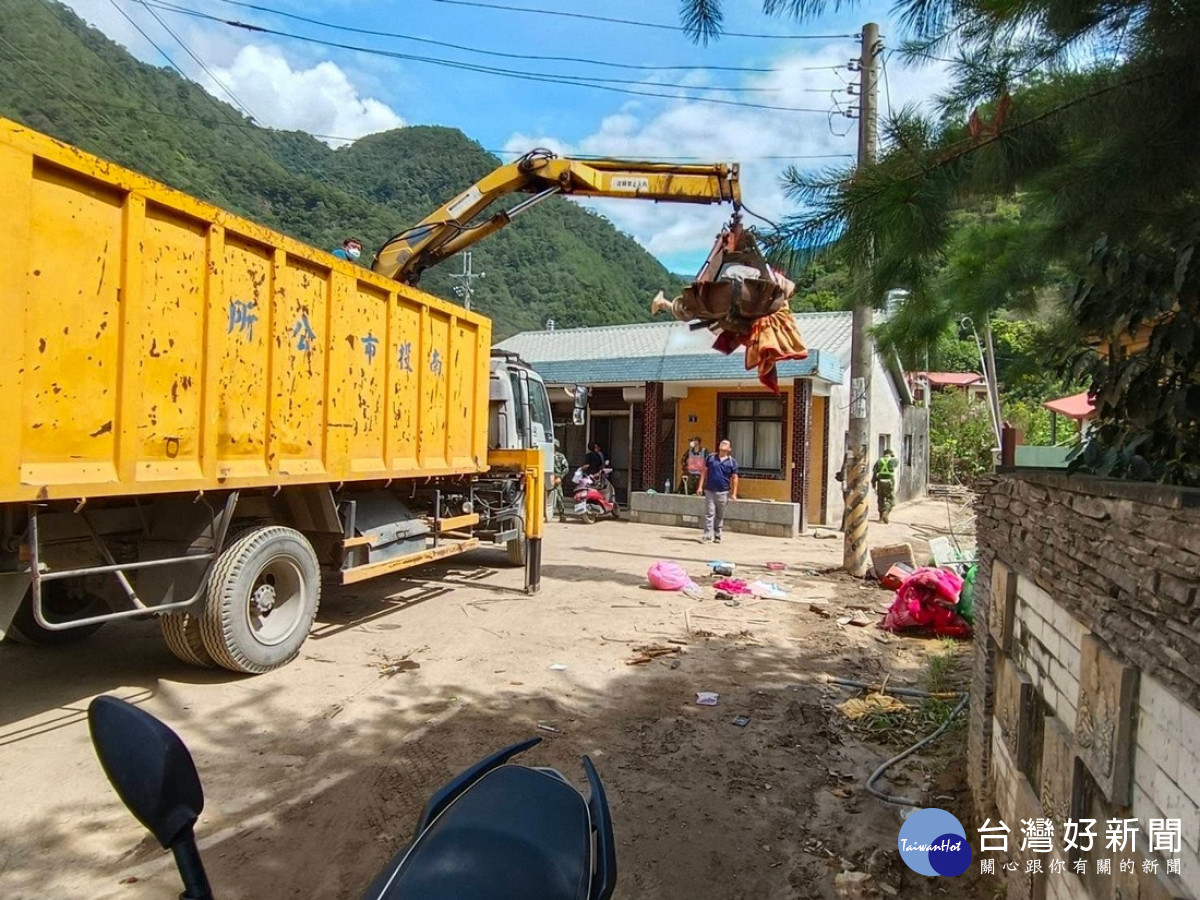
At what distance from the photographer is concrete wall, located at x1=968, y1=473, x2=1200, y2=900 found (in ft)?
5.02

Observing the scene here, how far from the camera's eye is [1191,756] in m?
1.49

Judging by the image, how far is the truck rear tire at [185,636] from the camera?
480cm

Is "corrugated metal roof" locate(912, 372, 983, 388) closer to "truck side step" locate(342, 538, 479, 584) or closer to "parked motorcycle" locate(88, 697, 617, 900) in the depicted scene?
"truck side step" locate(342, 538, 479, 584)

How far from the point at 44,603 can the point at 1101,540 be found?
639 cm

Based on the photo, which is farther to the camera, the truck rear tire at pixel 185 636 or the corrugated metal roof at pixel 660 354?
the corrugated metal roof at pixel 660 354

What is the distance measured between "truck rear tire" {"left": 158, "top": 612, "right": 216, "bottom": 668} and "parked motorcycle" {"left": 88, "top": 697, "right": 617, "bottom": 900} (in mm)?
3562

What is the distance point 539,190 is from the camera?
8.50 meters

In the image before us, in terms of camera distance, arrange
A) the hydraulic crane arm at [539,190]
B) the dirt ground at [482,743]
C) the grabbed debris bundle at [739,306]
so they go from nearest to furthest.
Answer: the dirt ground at [482,743] → the grabbed debris bundle at [739,306] → the hydraulic crane arm at [539,190]

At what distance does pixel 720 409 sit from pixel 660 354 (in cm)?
182

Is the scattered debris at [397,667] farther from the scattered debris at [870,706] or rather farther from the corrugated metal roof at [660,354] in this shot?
the corrugated metal roof at [660,354]

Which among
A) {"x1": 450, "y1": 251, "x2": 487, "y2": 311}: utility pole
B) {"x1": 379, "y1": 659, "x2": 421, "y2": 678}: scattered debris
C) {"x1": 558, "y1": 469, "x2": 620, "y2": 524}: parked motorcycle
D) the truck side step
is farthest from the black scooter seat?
{"x1": 450, "y1": 251, "x2": 487, "y2": 311}: utility pole

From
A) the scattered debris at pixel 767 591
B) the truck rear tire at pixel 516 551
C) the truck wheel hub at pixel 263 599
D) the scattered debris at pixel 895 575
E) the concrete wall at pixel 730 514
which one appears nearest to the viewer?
the truck wheel hub at pixel 263 599

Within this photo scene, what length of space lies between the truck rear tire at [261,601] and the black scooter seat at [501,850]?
3.53 meters

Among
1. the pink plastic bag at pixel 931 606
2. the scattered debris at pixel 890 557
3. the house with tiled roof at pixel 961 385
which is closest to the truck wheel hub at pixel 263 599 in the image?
the pink plastic bag at pixel 931 606
